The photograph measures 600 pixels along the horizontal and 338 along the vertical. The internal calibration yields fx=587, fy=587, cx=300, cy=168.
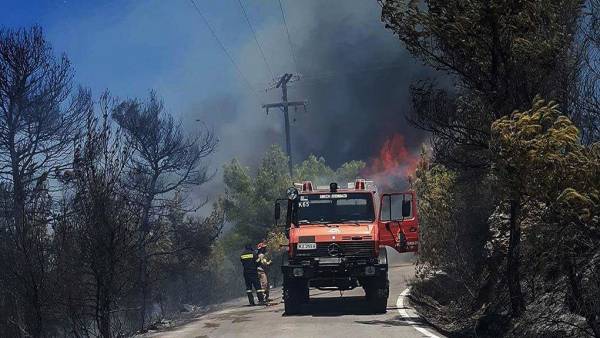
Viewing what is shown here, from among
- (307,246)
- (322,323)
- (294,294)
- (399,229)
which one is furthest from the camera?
(399,229)

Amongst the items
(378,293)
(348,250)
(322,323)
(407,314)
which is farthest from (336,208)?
(322,323)

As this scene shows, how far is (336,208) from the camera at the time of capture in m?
12.9

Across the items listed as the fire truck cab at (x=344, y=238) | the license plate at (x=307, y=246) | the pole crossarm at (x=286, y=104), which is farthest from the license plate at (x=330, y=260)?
the pole crossarm at (x=286, y=104)

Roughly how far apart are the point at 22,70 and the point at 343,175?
77.9 ft

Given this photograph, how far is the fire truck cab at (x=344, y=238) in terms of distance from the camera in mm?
12062

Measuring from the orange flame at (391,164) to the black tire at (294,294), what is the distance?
1353 inches

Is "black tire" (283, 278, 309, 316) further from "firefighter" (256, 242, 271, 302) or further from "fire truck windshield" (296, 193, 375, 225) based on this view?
"firefighter" (256, 242, 271, 302)

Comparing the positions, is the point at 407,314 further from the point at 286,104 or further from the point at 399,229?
the point at 286,104

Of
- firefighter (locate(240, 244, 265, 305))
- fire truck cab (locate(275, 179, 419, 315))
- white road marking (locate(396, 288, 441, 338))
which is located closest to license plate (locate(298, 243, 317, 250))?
fire truck cab (locate(275, 179, 419, 315))

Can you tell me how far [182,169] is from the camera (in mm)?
29734

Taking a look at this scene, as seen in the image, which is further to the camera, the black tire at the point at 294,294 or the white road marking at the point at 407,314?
the black tire at the point at 294,294

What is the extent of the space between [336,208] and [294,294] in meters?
2.07

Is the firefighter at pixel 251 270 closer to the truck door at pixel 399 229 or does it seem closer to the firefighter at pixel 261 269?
the firefighter at pixel 261 269

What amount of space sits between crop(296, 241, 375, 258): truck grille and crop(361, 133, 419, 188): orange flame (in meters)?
34.7
